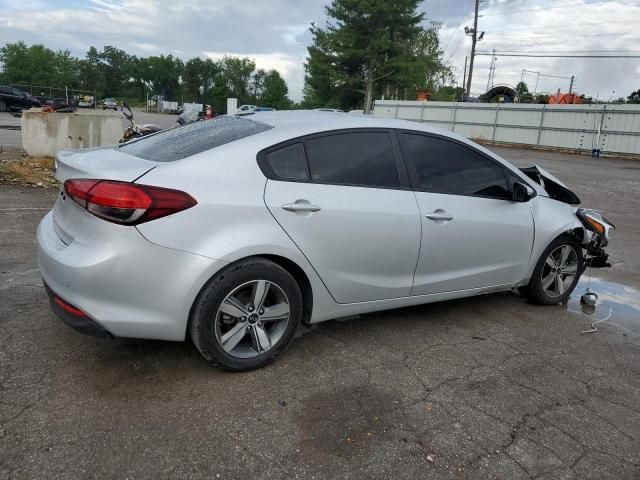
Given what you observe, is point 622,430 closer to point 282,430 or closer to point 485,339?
point 485,339

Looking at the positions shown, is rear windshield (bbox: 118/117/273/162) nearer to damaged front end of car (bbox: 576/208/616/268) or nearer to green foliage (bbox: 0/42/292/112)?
damaged front end of car (bbox: 576/208/616/268)

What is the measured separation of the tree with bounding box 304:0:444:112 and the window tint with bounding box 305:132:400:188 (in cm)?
4267

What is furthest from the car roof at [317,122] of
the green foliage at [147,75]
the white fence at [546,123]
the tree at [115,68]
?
the tree at [115,68]

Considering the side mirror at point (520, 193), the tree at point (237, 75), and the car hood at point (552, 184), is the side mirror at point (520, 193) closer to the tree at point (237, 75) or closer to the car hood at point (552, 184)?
the car hood at point (552, 184)

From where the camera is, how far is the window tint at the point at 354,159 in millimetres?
3278

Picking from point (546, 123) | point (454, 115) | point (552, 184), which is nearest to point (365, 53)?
point (454, 115)

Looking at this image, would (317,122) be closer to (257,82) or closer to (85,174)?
(85,174)

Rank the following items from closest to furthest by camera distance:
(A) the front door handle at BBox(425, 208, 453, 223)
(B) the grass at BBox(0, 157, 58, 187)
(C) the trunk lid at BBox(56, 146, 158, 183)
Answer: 1. (C) the trunk lid at BBox(56, 146, 158, 183)
2. (A) the front door handle at BBox(425, 208, 453, 223)
3. (B) the grass at BBox(0, 157, 58, 187)

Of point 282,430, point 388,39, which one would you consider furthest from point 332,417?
point 388,39

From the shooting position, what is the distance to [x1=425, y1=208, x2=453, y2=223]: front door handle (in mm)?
3610

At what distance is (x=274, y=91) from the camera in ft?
343

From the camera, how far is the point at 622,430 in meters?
2.80

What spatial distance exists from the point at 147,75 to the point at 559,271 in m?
131

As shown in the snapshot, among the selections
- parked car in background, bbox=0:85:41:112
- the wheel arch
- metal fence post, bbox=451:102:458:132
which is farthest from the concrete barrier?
parked car in background, bbox=0:85:41:112
